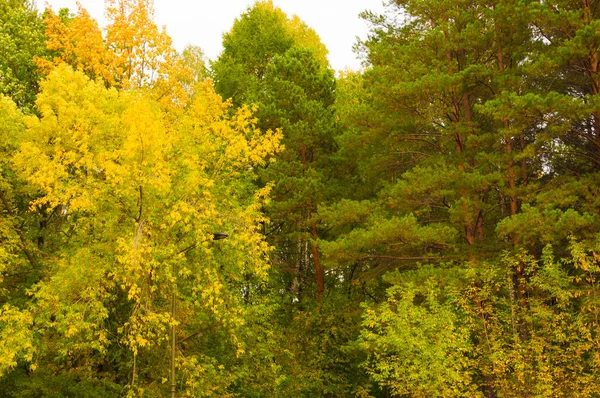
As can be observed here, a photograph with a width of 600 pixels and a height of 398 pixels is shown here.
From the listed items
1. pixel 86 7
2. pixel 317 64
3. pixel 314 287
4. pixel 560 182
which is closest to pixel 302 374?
pixel 314 287

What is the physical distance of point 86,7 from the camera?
75.5ft

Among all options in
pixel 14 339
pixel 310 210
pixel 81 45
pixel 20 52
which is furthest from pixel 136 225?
pixel 20 52

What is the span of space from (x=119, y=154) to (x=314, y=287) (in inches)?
531

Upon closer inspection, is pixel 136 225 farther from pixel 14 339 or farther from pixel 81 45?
pixel 81 45

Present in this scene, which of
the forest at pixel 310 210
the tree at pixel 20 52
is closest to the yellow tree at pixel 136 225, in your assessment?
the forest at pixel 310 210

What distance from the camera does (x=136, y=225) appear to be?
13.5 meters

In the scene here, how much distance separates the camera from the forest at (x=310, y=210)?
14133 mm

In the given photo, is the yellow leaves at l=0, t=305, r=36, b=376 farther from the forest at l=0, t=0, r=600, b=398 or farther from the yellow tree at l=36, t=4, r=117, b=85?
the yellow tree at l=36, t=4, r=117, b=85

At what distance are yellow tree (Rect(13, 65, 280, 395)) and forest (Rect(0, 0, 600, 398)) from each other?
0.08m

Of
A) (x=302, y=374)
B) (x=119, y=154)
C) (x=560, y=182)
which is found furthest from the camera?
(x=302, y=374)

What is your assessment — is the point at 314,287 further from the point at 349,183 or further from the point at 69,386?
the point at 69,386

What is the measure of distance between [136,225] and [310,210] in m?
9.94

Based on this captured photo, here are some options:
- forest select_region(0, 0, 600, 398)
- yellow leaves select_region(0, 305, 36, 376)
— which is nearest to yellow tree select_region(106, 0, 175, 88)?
forest select_region(0, 0, 600, 398)

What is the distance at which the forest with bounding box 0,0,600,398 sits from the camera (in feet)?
46.4
